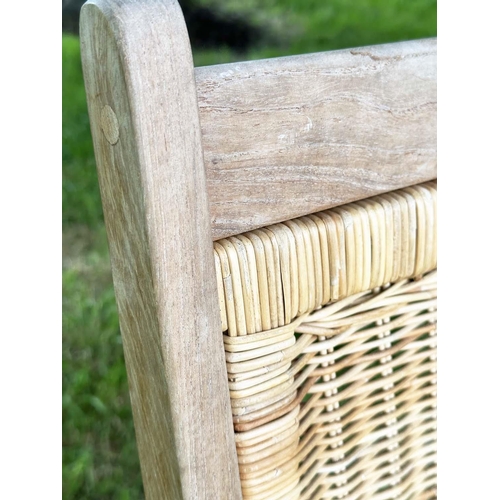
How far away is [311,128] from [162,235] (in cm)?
13

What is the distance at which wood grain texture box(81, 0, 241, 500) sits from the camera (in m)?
0.37

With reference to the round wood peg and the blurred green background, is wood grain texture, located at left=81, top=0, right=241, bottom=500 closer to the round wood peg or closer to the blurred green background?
the round wood peg

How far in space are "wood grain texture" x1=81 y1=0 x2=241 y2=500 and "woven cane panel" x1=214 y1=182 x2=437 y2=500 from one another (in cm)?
3

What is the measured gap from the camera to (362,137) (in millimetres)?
491

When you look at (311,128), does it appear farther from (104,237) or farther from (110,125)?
(104,237)

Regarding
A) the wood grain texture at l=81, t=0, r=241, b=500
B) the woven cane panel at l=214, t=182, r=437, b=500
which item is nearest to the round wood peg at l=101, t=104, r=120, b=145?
the wood grain texture at l=81, t=0, r=241, b=500

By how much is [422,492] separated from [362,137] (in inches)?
15.4

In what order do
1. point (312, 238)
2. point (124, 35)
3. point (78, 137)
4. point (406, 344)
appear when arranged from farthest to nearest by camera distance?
point (78, 137), point (406, 344), point (312, 238), point (124, 35)

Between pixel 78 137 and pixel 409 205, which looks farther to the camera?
pixel 78 137

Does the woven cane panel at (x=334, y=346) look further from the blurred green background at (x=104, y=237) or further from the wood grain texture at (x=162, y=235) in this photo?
the blurred green background at (x=104, y=237)

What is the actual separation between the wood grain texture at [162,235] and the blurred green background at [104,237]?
1216mm
